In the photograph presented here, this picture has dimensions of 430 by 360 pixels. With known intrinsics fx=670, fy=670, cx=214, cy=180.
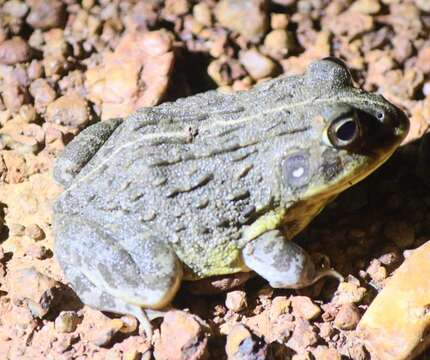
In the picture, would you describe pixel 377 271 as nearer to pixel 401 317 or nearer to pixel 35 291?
pixel 401 317

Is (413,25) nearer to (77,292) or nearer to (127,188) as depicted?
(127,188)

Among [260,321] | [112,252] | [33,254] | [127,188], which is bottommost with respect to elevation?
[260,321]

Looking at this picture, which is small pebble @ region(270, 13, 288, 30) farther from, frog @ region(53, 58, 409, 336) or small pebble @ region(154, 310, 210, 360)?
small pebble @ region(154, 310, 210, 360)

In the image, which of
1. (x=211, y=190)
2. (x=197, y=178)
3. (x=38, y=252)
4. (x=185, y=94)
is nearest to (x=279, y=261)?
(x=211, y=190)

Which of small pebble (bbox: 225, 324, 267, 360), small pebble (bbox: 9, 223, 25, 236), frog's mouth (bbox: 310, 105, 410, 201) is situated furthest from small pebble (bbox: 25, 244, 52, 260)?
frog's mouth (bbox: 310, 105, 410, 201)

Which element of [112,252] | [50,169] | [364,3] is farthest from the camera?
[364,3]

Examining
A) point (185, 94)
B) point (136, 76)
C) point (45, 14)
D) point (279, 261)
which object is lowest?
point (279, 261)

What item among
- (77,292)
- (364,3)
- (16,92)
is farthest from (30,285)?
(364,3)

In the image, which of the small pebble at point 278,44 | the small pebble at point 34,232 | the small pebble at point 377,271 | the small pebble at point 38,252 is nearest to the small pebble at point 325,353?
the small pebble at point 377,271
